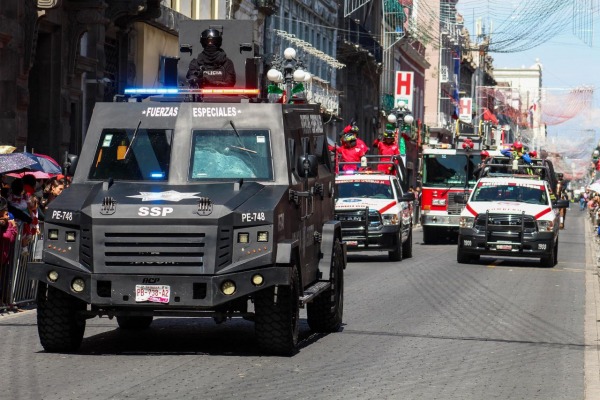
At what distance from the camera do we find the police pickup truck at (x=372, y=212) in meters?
30.4

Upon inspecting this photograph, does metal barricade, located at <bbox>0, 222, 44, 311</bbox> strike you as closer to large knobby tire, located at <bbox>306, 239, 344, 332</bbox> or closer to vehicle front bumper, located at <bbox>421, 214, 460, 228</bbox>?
large knobby tire, located at <bbox>306, 239, 344, 332</bbox>

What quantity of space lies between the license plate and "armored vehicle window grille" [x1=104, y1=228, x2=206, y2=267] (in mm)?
207

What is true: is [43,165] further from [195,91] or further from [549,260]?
[549,260]

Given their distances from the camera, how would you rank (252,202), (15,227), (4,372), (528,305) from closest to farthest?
(4,372)
(252,202)
(15,227)
(528,305)

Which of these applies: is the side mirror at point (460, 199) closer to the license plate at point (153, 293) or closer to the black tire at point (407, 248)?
the black tire at point (407, 248)

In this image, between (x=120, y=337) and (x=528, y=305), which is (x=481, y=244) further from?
(x=120, y=337)

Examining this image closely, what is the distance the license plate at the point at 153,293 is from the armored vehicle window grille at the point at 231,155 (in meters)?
1.44

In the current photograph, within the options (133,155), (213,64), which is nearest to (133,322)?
(133,155)

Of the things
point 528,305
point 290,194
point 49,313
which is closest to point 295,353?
point 290,194

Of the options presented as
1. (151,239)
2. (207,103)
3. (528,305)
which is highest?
(207,103)

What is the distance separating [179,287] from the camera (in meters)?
12.6

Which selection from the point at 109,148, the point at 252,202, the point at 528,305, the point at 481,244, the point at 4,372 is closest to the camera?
the point at 4,372

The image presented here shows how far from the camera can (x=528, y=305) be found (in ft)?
67.1

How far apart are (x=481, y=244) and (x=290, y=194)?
56.6ft
